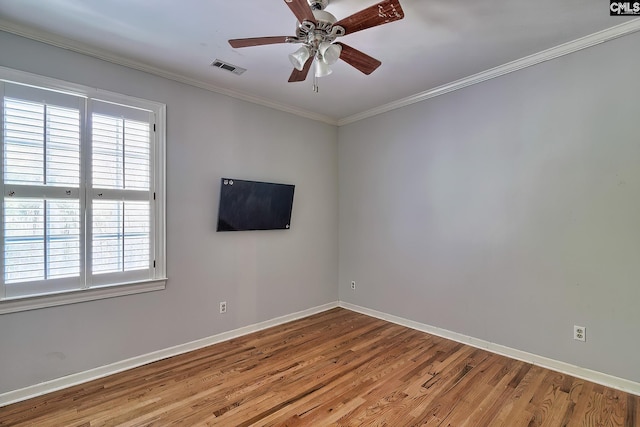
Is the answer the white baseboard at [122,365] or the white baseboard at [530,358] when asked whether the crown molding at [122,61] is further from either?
the white baseboard at [530,358]

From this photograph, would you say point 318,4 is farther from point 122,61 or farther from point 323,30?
point 122,61

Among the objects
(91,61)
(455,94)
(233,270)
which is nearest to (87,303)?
(233,270)

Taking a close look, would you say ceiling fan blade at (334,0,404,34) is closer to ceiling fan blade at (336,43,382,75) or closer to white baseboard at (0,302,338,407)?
ceiling fan blade at (336,43,382,75)

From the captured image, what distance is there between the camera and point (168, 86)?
2.87m

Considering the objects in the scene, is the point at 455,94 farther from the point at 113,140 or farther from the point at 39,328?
the point at 39,328

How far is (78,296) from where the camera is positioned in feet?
7.82

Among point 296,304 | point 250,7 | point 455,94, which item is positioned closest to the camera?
point 250,7

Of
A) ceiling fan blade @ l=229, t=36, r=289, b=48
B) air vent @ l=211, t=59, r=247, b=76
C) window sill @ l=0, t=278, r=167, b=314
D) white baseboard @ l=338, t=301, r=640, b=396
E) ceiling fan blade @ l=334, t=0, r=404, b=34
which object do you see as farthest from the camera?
air vent @ l=211, t=59, r=247, b=76

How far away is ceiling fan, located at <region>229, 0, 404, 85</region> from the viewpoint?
155 cm

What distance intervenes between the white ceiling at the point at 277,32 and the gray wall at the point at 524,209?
0.37 m

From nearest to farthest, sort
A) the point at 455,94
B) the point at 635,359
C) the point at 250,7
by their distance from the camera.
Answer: the point at 250,7 < the point at 635,359 < the point at 455,94

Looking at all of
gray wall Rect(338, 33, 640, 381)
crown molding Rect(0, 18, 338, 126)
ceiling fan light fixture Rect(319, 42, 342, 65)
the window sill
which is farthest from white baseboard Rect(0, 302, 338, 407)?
ceiling fan light fixture Rect(319, 42, 342, 65)

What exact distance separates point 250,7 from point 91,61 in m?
1.52

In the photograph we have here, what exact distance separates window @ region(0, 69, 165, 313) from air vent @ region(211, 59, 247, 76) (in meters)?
0.69
